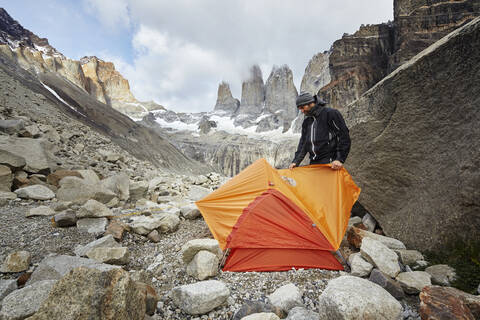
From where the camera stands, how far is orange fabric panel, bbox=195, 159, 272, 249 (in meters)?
3.03

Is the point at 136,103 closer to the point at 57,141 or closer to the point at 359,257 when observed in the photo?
the point at 57,141

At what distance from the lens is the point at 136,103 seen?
96.6 meters

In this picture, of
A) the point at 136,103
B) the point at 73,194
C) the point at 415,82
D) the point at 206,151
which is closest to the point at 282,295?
the point at 415,82

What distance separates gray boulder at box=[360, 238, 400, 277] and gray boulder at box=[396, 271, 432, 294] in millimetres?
86

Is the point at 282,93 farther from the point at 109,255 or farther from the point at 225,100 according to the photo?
the point at 109,255

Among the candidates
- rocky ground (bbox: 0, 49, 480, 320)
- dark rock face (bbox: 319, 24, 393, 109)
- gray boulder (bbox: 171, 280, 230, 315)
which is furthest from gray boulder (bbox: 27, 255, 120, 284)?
dark rock face (bbox: 319, 24, 393, 109)

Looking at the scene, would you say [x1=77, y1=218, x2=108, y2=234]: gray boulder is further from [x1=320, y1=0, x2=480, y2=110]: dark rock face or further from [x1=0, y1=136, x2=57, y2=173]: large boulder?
[x1=320, y1=0, x2=480, y2=110]: dark rock face

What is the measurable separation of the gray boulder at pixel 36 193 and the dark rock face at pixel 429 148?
6.00 meters

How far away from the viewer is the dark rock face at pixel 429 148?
2.40 m

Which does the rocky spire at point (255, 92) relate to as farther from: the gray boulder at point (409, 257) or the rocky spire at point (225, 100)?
the gray boulder at point (409, 257)

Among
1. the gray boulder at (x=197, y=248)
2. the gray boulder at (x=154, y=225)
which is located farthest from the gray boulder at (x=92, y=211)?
the gray boulder at (x=197, y=248)

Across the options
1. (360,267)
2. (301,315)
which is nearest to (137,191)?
(301,315)

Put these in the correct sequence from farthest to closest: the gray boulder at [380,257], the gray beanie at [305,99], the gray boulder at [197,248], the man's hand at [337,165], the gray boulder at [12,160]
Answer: the gray boulder at [12,160] < the gray beanie at [305,99] < the man's hand at [337,165] < the gray boulder at [197,248] < the gray boulder at [380,257]

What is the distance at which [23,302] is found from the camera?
1.46m
